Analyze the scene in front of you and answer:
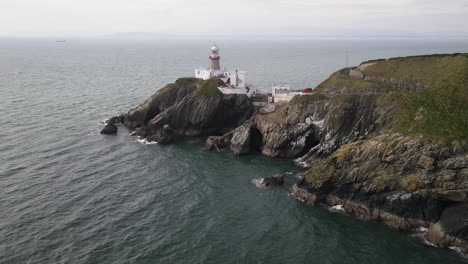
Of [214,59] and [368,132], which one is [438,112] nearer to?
[368,132]

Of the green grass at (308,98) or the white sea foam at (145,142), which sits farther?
the white sea foam at (145,142)

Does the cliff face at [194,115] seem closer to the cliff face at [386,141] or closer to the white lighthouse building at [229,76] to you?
the white lighthouse building at [229,76]

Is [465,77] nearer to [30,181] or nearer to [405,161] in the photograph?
[405,161]

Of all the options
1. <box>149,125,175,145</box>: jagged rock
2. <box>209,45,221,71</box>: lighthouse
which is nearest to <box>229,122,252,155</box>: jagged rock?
<box>149,125,175,145</box>: jagged rock

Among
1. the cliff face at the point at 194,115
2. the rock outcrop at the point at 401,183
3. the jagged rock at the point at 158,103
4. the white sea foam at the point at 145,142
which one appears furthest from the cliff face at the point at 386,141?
the jagged rock at the point at 158,103

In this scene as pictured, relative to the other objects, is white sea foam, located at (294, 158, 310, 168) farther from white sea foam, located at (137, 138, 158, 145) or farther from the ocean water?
white sea foam, located at (137, 138, 158, 145)

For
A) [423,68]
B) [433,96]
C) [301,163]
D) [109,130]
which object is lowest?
[301,163]

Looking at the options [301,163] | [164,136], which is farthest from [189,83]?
[301,163]

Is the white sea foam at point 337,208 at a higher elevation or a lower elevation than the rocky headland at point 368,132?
lower
